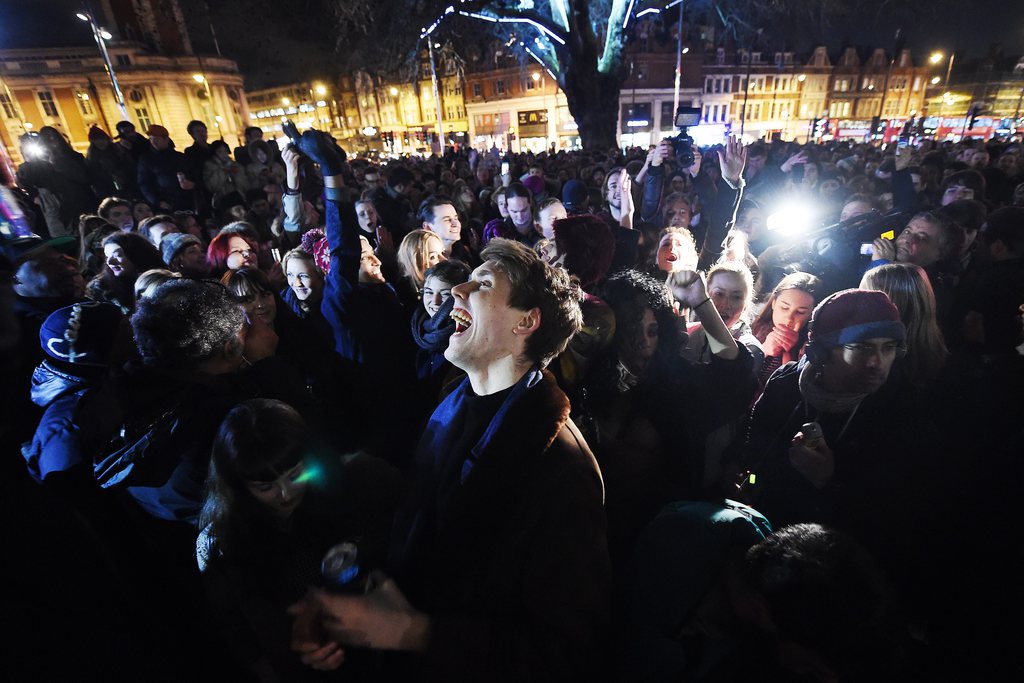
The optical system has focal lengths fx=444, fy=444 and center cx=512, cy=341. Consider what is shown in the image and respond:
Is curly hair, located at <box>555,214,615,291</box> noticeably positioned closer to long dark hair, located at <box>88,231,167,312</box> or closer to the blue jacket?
the blue jacket

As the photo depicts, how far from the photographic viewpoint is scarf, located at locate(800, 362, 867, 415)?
227 centimetres

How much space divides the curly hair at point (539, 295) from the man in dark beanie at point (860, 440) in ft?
4.76

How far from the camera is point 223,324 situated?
2.11 m

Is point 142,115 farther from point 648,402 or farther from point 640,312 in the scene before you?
point 648,402

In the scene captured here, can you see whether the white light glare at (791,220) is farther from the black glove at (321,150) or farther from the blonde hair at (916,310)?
the black glove at (321,150)

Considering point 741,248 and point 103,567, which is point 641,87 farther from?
point 103,567

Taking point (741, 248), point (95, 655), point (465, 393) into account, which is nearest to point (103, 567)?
point (95, 655)

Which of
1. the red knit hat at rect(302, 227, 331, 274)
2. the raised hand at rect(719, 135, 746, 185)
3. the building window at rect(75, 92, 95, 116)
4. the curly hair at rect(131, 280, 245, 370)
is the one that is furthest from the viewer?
the building window at rect(75, 92, 95, 116)

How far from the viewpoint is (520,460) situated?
4.37 ft

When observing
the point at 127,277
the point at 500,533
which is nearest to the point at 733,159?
the point at 500,533

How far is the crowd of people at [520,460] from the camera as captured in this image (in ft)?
4.04

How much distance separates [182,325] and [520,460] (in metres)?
1.69

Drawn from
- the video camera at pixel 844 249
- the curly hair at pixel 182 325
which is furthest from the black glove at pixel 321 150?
the video camera at pixel 844 249

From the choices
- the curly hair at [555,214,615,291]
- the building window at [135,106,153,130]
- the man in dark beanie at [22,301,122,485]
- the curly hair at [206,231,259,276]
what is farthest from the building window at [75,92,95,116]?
the curly hair at [555,214,615,291]
